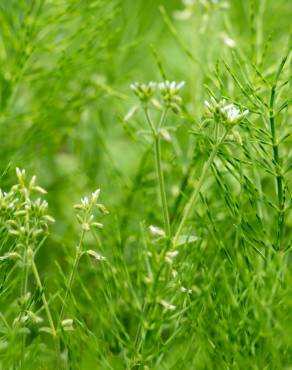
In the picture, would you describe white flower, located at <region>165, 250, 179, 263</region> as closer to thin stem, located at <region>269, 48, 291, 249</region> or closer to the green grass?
the green grass

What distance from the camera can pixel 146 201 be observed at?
112 cm

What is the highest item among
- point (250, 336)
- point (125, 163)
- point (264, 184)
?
point (250, 336)

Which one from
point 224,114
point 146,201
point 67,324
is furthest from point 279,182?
point 146,201

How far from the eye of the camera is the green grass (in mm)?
707

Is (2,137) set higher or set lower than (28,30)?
lower

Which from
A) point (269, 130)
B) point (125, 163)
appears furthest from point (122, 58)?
point (269, 130)

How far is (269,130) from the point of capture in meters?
0.82

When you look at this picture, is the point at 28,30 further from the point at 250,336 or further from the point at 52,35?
the point at 250,336

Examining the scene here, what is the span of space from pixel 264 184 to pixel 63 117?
416mm

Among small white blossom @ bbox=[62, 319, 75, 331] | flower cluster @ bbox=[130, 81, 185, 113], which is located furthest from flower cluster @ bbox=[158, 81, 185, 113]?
small white blossom @ bbox=[62, 319, 75, 331]

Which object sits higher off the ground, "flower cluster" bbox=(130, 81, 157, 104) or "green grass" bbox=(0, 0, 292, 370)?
"flower cluster" bbox=(130, 81, 157, 104)

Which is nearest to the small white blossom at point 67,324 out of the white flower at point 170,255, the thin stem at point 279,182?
the white flower at point 170,255

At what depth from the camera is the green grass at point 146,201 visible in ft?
2.32

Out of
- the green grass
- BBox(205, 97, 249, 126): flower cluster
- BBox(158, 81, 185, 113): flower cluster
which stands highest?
BBox(158, 81, 185, 113): flower cluster
